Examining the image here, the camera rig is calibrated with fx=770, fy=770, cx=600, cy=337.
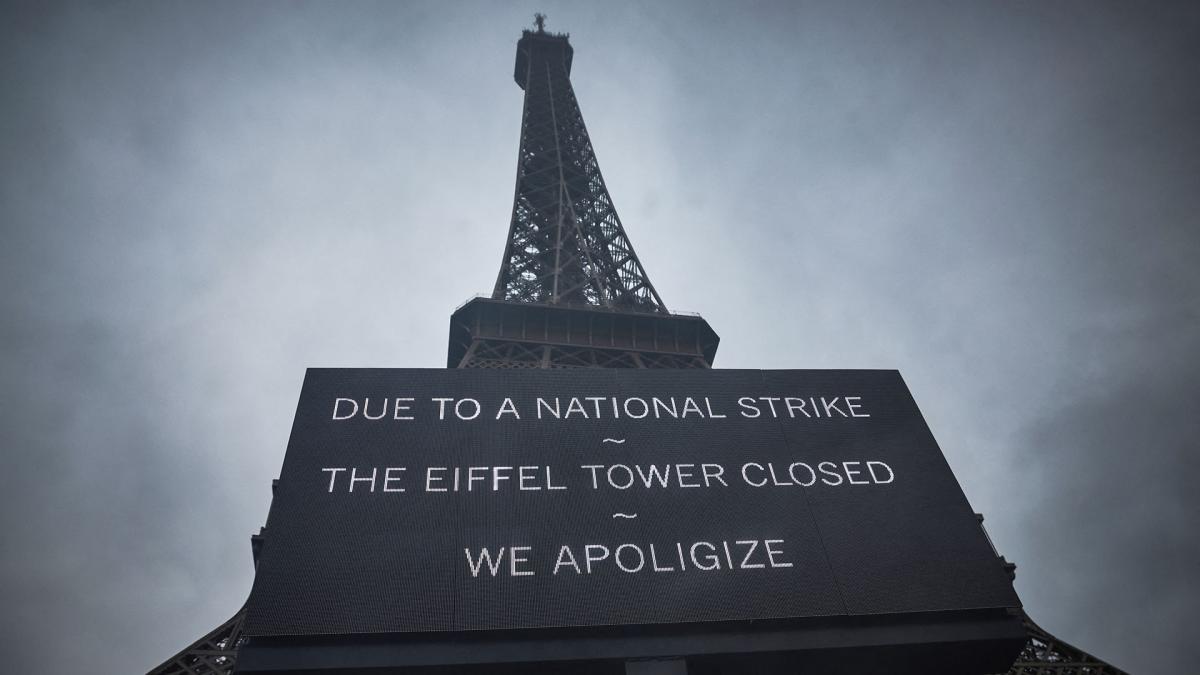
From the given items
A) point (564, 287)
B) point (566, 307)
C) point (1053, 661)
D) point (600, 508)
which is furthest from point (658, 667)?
point (564, 287)

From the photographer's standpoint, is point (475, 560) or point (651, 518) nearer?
point (475, 560)

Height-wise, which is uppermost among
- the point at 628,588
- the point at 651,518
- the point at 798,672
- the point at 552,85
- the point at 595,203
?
the point at 552,85

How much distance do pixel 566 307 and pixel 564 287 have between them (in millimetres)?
5921

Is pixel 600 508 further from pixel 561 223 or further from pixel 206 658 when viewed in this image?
pixel 561 223

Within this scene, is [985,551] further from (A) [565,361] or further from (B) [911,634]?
(A) [565,361]

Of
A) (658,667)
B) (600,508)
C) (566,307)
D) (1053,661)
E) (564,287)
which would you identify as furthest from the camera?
(564,287)

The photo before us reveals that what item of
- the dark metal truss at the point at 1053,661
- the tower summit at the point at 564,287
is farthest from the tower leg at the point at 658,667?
the tower summit at the point at 564,287

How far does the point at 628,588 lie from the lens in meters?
13.0

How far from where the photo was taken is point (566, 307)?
2681 centimetres

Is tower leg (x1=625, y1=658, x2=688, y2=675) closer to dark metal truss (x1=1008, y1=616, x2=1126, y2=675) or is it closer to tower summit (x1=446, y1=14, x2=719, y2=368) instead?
dark metal truss (x1=1008, y1=616, x2=1126, y2=675)

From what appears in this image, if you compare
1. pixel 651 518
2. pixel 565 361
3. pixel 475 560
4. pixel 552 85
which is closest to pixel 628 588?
pixel 651 518

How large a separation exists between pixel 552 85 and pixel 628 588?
42343 mm

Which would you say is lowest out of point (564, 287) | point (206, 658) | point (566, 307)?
point (206, 658)

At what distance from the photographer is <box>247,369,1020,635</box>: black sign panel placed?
1262 cm
